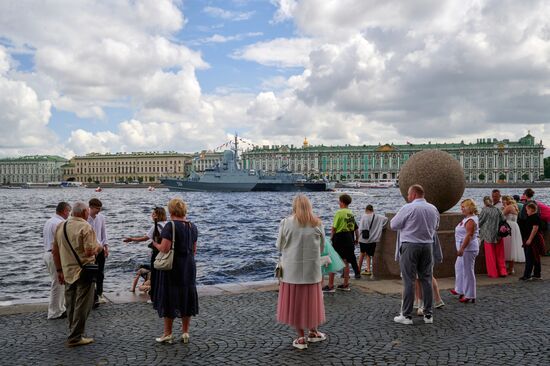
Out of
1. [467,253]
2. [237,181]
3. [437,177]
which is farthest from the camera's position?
[237,181]

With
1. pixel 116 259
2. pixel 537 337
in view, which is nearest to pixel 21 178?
pixel 116 259

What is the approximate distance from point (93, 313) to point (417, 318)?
12.2ft

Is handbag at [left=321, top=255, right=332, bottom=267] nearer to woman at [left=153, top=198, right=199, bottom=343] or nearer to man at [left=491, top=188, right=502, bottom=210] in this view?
woman at [left=153, top=198, right=199, bottom=343]

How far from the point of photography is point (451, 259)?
27.4 ft

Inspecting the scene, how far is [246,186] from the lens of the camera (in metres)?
90.0

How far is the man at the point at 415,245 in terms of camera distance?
5645mm

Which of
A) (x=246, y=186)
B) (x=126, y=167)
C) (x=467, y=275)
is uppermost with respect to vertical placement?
(x=126, y=167)

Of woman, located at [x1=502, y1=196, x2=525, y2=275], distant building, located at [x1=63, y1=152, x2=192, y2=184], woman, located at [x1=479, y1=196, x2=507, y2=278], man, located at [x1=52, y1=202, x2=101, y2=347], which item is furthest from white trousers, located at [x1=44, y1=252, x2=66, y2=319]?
distant building, located at [x1=63, y1=152, x2=192, y2=184]

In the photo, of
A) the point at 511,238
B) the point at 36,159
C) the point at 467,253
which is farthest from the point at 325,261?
the point at 36,159

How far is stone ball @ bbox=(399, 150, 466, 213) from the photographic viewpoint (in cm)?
850

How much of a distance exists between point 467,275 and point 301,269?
106 inches

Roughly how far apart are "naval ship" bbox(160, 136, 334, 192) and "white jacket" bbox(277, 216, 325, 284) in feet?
278

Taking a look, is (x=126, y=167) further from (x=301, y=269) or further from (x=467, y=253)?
(x=301, y=269)

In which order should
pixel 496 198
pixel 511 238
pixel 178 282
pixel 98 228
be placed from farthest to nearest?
pixel 511 238, pixel 496 198, pixel 98 228, pixel 178 282
